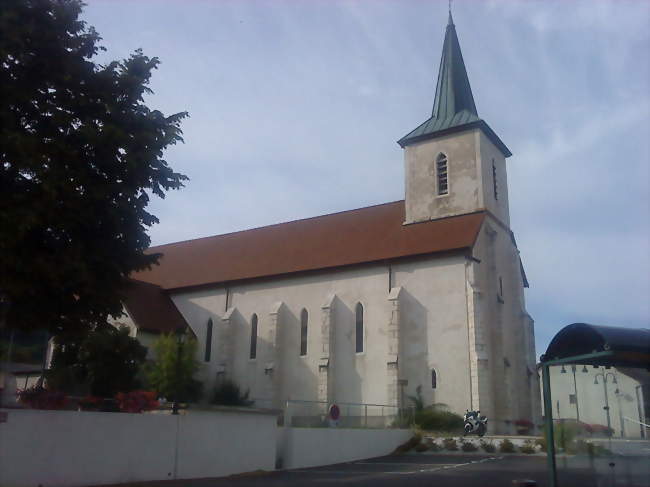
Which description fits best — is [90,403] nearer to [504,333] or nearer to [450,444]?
[450,444]

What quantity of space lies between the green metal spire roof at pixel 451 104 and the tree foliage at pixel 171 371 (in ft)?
56.9

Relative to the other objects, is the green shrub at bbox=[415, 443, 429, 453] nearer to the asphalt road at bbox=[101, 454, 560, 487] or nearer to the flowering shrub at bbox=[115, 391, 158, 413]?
the asphalt road at bbox=[101, 454, 560, 487]

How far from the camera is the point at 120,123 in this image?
14.6 meters

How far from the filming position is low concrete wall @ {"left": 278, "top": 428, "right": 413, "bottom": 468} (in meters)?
20.7

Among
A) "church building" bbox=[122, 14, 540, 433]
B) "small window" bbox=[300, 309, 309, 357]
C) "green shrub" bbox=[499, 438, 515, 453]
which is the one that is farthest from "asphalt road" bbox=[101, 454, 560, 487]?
"small window" bbox=[300, 309, 309, 357]

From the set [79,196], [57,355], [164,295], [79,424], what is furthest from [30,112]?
[164,295]

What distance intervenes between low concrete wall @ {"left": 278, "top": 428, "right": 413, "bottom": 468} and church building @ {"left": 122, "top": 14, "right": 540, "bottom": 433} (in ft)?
17.1

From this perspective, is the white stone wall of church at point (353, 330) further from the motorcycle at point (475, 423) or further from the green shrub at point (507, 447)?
the green shrub at point (507, 447)

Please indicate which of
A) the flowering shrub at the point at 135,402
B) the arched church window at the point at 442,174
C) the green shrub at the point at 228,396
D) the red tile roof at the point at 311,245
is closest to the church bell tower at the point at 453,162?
the arched church window at the point at 442,174

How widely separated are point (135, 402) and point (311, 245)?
73.5 ft

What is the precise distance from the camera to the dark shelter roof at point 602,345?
9.95m

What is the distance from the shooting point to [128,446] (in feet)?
50.7

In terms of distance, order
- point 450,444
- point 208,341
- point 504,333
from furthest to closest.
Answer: point 208,341 < point 504,333 < point 450,444

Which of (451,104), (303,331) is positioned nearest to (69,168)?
(303,331)
